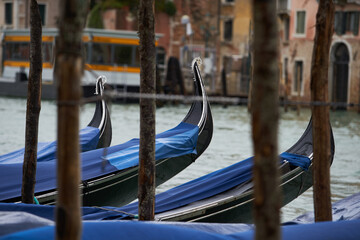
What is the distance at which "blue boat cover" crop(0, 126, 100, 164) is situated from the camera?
15.3ft

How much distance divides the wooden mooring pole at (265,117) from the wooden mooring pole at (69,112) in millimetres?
502

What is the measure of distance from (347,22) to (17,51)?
24.3 feet

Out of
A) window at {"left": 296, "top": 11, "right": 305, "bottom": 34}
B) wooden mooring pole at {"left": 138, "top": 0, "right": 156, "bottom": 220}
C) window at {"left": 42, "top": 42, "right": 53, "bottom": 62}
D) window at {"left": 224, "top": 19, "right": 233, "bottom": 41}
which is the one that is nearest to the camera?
wooden mooring pole at {"left": 138, "top": 0, "right": 156, "bottom": 220}

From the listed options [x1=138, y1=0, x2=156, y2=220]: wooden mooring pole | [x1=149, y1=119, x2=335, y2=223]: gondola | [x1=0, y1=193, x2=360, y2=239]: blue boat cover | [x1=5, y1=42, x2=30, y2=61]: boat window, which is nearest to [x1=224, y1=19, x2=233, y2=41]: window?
[x1=5, y1=42, x2=30, y2=61]: boat window

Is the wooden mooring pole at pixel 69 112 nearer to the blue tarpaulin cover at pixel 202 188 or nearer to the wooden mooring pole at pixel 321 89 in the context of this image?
the wooden mooring pole at pixel 321 89

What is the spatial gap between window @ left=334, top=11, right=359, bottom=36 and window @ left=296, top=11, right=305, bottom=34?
1159 millimetres

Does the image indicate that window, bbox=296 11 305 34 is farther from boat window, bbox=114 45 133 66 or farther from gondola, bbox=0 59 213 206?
gondola, bbox=0 59 213 206

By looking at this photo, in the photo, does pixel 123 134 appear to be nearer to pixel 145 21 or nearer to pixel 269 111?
pixel 145 21

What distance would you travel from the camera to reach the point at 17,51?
17188 millimetres

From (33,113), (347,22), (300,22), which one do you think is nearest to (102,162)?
(33,113)

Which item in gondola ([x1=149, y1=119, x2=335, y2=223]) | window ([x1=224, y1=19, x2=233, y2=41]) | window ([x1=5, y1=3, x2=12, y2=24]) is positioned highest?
window ([x1=5, y1=3, x2=12, y2=24])

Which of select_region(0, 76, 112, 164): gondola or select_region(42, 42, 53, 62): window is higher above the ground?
select_region(42, 42, 53, 62): window

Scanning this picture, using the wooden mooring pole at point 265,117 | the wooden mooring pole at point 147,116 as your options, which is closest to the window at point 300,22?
the wooden mooring pole at point 147,116

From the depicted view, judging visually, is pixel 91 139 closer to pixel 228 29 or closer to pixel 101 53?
pixel 101 53
